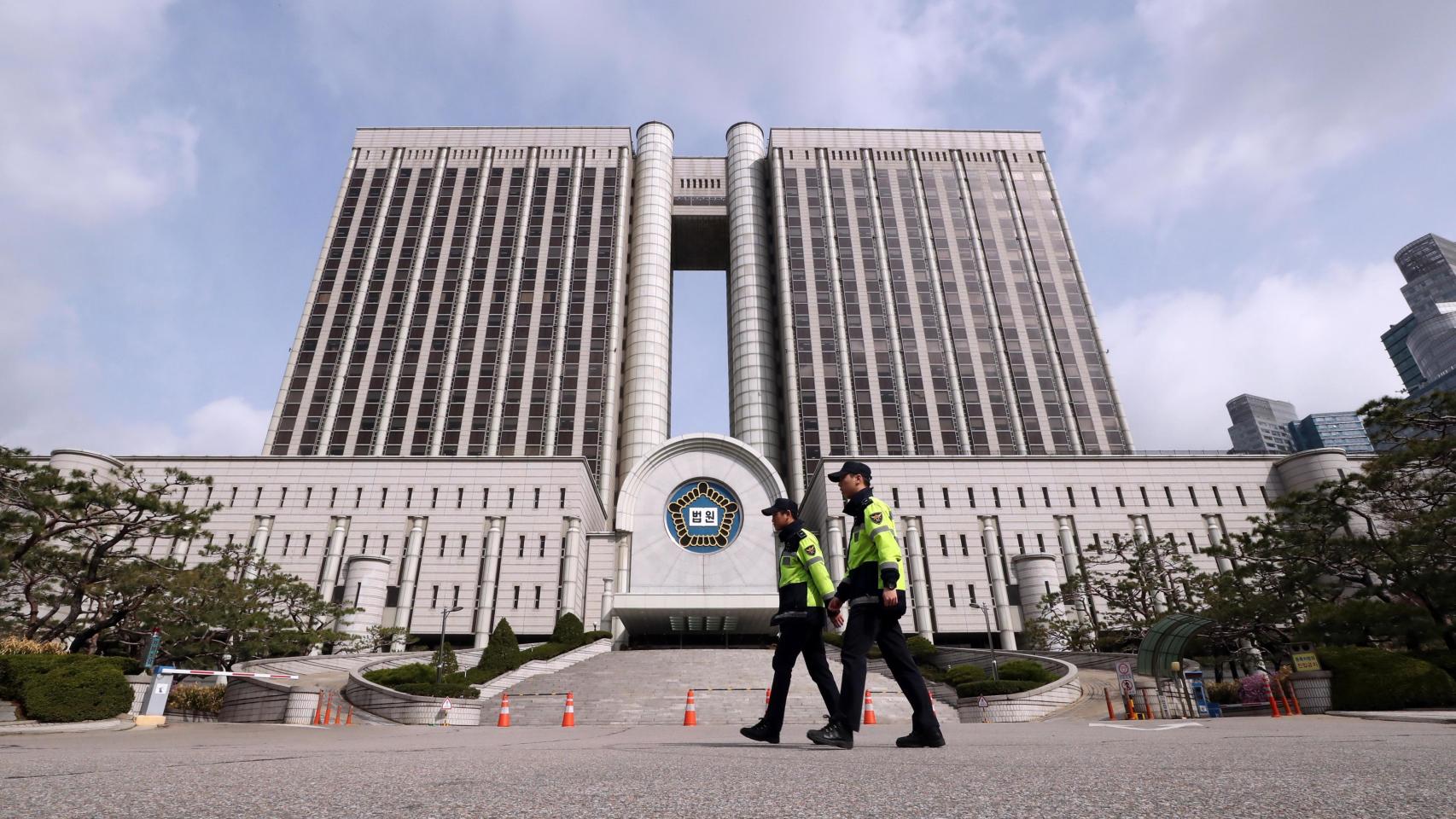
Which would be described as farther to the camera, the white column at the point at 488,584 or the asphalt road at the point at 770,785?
the white column at the point at 488,584

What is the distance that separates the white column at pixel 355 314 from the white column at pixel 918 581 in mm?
44165

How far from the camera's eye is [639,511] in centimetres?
4809

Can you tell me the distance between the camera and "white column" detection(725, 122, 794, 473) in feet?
228

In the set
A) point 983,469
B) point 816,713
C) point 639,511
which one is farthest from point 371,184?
point 816,713

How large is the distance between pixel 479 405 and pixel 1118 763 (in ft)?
206

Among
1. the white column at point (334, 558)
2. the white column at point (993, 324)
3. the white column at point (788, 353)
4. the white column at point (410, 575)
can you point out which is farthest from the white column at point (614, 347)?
the white column at point (993, 324)

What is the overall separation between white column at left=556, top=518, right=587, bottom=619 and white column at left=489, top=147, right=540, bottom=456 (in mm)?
14284

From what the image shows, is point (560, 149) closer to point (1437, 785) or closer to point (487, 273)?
point (487, 273)

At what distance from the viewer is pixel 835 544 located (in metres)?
50.6

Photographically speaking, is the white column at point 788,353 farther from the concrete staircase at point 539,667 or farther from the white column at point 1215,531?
the white column at point 1215,531

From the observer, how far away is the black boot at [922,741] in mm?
6125

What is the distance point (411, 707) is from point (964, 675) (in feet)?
60.2

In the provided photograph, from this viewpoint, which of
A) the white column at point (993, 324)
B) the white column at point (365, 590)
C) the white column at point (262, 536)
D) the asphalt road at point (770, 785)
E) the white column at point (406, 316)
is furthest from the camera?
the white column at point (993, 324)

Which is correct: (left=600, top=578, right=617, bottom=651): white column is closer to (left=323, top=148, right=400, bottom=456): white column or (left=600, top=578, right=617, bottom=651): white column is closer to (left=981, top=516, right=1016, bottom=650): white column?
(left=323, top=148, right=400, bottom=456): white column
